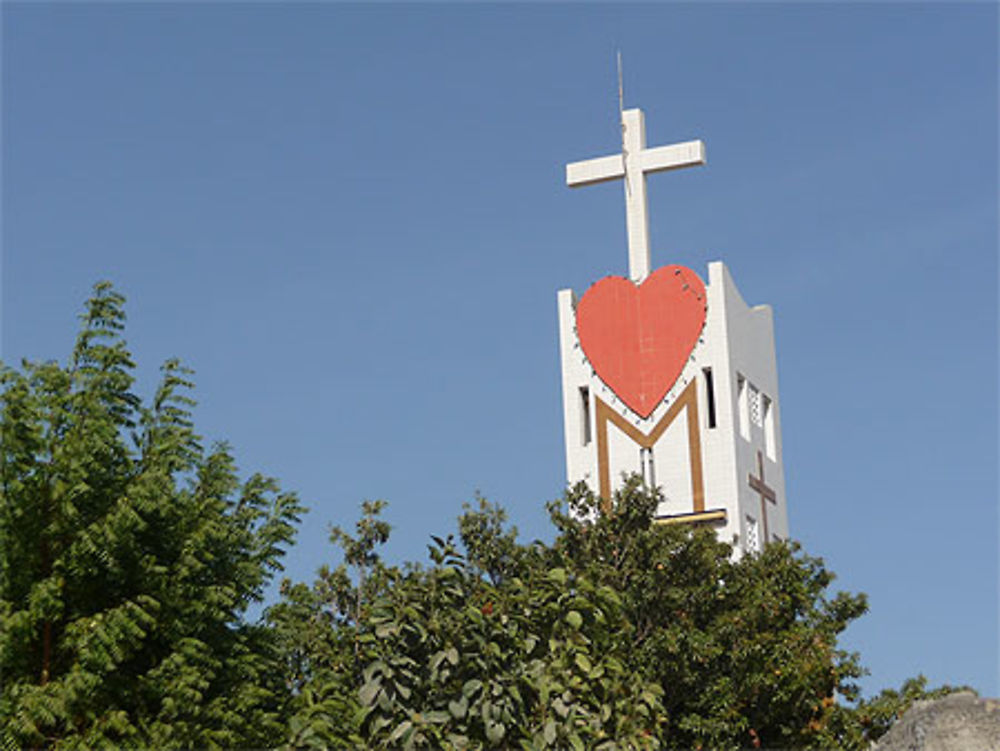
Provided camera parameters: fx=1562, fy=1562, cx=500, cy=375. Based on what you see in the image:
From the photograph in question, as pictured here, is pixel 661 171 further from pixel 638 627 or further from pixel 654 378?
pixel 638 627

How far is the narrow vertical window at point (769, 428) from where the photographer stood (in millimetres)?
50438

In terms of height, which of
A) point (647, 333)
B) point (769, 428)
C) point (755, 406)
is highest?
point (647, 333)

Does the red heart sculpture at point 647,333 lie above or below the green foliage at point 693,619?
above

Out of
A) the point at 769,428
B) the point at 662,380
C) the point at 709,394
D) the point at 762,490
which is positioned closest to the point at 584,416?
the point at 662,380

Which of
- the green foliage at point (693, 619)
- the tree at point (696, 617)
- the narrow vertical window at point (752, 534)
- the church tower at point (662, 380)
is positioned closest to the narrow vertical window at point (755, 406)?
the church tower at point (662, 380)

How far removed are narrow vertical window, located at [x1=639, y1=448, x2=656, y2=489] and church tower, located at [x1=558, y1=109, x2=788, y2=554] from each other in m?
0.04

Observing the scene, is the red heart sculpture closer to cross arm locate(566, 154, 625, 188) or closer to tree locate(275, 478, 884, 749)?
cross arm locate(566, 154, 625, 188)

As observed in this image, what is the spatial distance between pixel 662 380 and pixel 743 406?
112 inches

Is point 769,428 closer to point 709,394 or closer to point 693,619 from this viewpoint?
point 709,394

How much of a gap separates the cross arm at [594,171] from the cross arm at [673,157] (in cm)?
79

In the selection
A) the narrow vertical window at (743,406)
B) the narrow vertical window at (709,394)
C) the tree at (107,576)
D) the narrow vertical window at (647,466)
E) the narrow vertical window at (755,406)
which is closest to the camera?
the tree at (107,576)

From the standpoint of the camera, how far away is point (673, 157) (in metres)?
48.2

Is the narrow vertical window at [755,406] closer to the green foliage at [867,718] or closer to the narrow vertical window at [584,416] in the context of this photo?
the narrow vertical window at [584,416]

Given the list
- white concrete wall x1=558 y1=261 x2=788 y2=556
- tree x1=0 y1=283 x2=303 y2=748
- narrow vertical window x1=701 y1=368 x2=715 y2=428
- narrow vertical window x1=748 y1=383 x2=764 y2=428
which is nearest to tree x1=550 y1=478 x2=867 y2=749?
tree x1=0 y1=283 x2=303 y2=748
